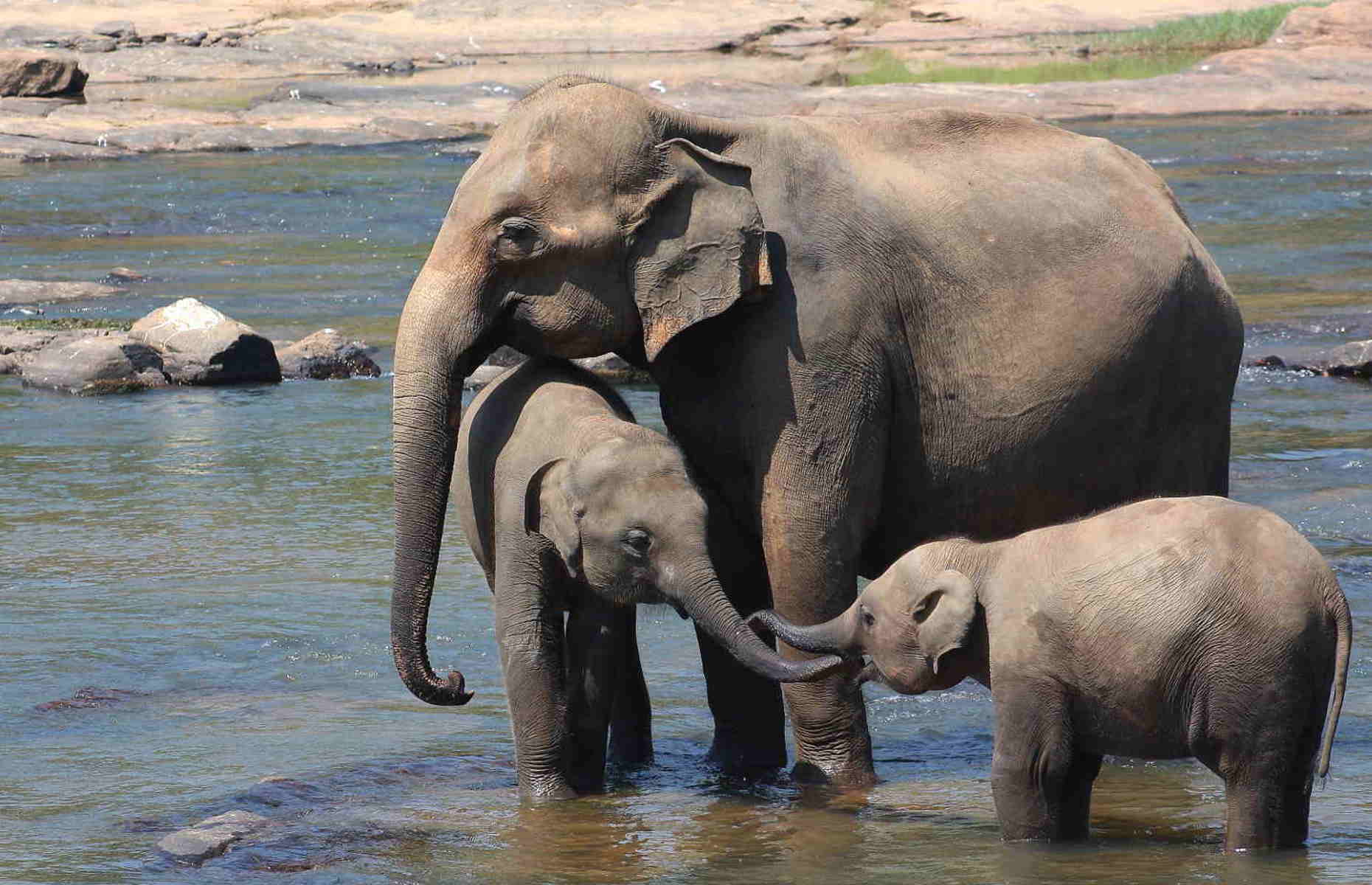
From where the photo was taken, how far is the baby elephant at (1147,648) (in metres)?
6.09

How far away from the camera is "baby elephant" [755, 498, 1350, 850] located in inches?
240

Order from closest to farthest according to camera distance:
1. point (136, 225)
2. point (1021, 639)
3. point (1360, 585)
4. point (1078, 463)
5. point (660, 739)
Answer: point (1021, 639) < point (1078, 463) < point (660, 739) < point (1360, 585) < point (136, 225)

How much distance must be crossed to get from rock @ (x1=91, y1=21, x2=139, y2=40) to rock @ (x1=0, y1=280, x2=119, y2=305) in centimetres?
2930

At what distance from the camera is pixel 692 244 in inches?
272

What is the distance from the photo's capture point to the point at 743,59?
48156 millimetres

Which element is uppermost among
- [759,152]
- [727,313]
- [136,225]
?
[759,152]

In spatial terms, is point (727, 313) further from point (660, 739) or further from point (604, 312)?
point (660, 739)

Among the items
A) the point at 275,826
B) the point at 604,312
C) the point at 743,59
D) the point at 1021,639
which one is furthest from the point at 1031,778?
the point at 743,59

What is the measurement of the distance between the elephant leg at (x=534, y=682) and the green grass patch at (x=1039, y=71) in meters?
35.1

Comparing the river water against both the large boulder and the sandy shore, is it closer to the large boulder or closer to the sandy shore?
the large boulder

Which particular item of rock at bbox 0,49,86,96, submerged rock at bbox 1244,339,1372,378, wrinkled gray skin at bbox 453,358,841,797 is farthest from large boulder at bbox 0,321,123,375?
rock at bbox 0,49,86,96

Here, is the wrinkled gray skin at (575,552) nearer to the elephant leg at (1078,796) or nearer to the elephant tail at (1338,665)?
the elephant leg at (1078,796)

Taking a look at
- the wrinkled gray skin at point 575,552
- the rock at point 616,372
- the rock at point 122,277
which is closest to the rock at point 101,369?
the rock at point 616,372

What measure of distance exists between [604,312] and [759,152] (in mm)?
723
